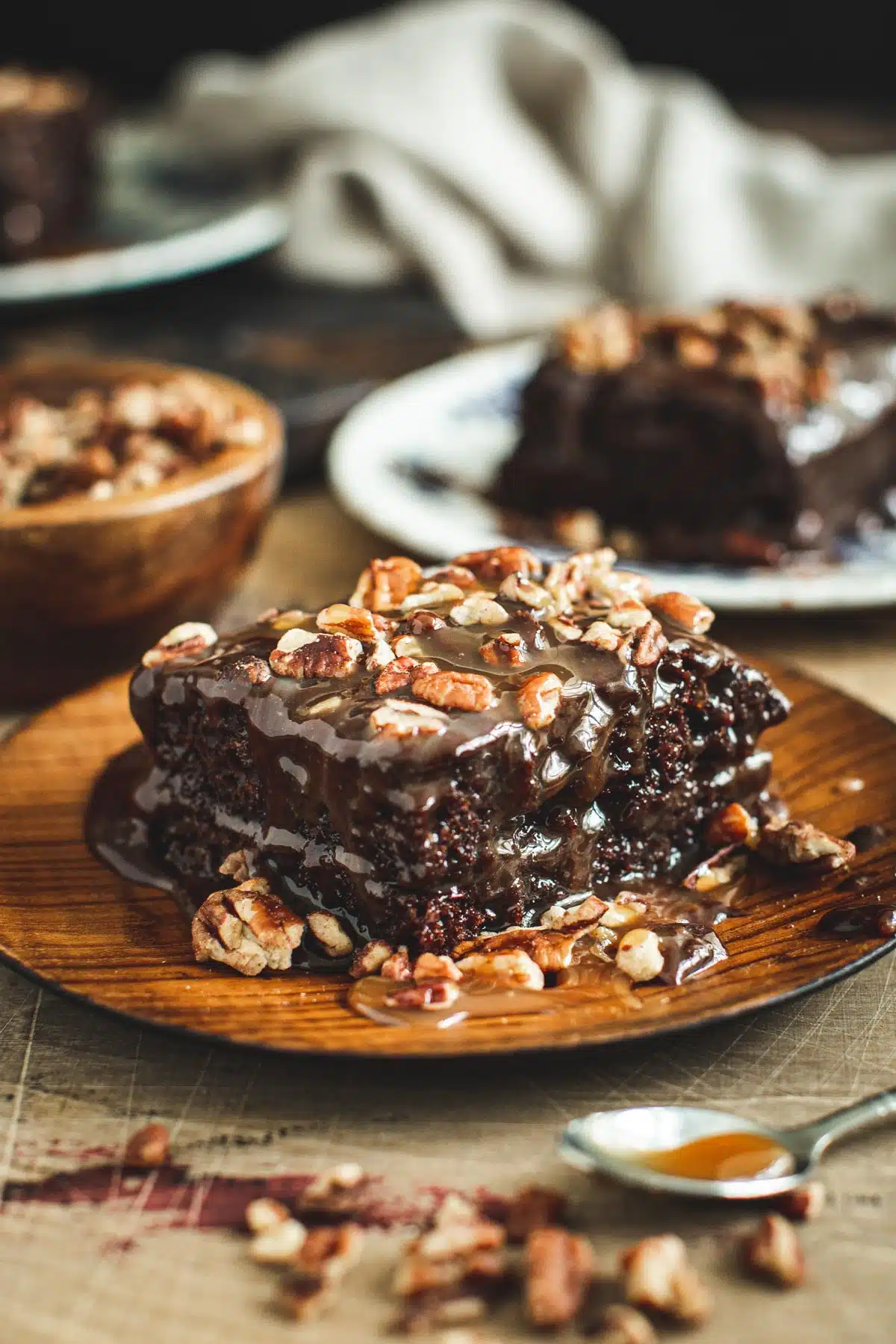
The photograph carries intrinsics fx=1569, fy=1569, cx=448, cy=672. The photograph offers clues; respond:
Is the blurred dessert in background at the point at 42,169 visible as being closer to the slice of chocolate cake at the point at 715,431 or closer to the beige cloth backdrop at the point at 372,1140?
the slice of chocolate cake at the point at 715,431

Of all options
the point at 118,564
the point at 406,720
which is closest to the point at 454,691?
the point at 406,720

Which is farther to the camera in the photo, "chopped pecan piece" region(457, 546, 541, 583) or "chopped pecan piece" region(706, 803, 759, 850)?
"chopped pecan piece" region(457, 546, 541, 583)

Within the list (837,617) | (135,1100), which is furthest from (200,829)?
(837,617)

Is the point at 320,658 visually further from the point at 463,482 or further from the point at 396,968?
the point at 463,482

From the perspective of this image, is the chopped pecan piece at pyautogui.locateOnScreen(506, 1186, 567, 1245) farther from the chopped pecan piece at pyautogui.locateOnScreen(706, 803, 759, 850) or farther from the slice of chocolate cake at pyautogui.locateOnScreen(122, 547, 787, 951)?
the chopped pecan piece at pyautogui.locateOnScreen(706, 803, 759, 850)

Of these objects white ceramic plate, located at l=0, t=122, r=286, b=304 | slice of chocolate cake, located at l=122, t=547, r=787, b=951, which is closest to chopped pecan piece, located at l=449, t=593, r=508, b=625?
slice of chocolate cake, located at l=122, t=547, r=787, b=951

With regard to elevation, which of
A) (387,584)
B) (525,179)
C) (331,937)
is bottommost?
(525,179)

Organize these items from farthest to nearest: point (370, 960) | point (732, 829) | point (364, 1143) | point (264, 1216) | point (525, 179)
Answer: point (525, 179)
point (732, 829)
point (370, 960)
point (364, 1143)
point (264, 1216)
